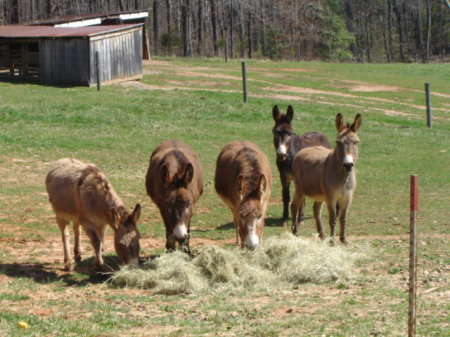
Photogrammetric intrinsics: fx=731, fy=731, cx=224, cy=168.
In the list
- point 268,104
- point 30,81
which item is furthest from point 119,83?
point 268,104

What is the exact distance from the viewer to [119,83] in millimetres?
37281

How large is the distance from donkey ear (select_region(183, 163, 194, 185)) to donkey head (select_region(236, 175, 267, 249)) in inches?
27.6

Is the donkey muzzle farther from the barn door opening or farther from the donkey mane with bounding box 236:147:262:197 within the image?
the barn door opening

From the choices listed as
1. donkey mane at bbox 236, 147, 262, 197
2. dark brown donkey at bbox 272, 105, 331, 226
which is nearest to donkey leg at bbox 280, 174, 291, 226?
dark brown donkey at bbox 272, 105, 331, 226

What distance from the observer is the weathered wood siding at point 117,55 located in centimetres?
3578

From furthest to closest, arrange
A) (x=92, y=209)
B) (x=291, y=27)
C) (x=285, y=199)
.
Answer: (x=291, y=27) → (x=285, y=199) → (x=92, y=209)

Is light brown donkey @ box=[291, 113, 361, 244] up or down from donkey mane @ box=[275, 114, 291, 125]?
down

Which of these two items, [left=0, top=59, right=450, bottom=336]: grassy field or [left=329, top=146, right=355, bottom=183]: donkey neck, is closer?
[left=0, top=59, right=450, bottom=336]: grassy field

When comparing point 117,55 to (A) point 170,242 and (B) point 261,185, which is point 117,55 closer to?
(A) point 170,242

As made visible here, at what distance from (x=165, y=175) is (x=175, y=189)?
0.25m

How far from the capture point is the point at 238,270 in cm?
951

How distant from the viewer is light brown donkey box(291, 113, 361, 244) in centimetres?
1145

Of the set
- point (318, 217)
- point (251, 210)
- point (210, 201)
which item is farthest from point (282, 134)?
point (251, 210)

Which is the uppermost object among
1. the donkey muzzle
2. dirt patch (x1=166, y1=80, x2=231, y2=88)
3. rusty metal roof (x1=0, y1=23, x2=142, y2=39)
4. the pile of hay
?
rusty metal roof (x1=0, y1=23, x2=142, y2=39)
